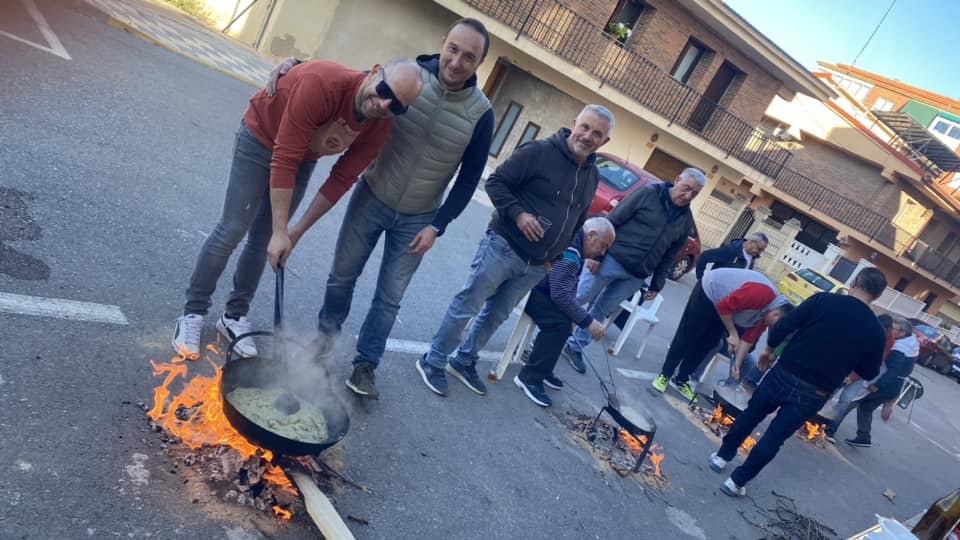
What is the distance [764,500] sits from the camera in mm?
5500

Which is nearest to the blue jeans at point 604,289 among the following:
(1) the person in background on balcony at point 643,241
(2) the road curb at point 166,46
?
(1) the person in background on balcony at point 643,241

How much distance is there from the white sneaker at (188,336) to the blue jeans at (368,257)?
75 cm

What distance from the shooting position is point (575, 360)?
6.30 metres

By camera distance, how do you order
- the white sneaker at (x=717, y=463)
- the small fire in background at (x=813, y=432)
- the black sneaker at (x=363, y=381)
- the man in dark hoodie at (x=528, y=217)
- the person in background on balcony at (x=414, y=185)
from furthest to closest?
1. the small fire in background at (x=813, y=432)
2. the white sneaker at (x=717, y=463)
3. the man in dark hoodie at (x=528, y=217)
4. the black sneaker at (x=363, y=381)
5. the person in background on balcony at (x=414, y=185)

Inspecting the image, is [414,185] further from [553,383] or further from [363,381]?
[553,383]

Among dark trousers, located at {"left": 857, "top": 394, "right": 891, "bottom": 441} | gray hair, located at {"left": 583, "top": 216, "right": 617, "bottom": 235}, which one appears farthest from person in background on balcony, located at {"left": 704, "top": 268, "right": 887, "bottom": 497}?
dark trousers, located at {"left": 857, "top": 394, "right": 891, "bottom": 441}

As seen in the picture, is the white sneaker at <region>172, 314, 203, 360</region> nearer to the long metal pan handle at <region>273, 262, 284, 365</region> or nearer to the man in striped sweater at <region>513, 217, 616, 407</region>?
the long metal pan handle at <region>273, 262, 284, 365</region>

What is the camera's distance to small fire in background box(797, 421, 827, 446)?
7.82 m

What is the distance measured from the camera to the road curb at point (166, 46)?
33.0 feet

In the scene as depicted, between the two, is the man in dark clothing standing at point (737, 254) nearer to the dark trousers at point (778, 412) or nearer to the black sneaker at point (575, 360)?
the black sneaker at point (575, 360)

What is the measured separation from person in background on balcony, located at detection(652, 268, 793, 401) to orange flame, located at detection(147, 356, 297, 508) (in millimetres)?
4426

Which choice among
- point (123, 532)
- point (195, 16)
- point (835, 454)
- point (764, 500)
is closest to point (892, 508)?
point (835, 454)

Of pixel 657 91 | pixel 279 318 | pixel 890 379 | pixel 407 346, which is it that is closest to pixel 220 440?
pixel 279 318

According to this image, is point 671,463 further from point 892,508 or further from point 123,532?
point 123,532
